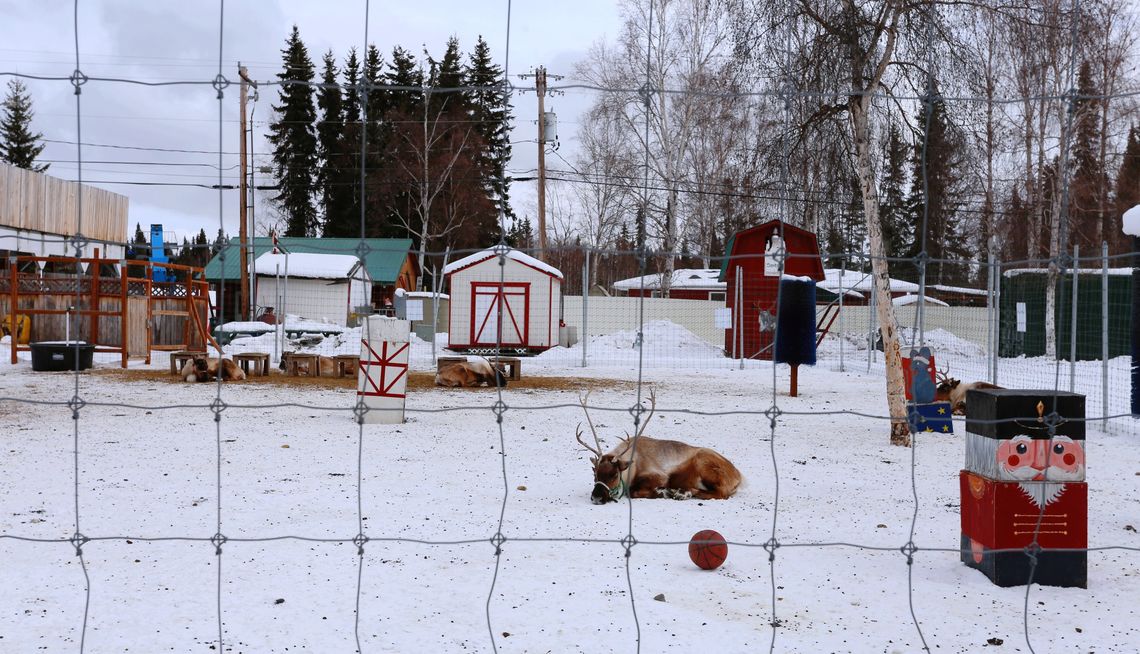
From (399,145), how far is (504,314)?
8.10 m

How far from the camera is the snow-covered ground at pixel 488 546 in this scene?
343 centimetres

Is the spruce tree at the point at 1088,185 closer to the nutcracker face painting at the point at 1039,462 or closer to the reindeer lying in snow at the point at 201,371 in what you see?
the reindeer lying in snow at the point at 201,371

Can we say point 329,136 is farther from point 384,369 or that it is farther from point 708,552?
point 708,552

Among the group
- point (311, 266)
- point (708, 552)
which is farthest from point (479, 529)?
point (311, 266)

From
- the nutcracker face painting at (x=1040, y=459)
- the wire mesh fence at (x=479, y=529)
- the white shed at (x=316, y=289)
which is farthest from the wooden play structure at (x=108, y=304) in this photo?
the nutcracker face painting at (x=1040, y=459)

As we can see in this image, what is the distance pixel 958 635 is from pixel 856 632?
1.21 ft

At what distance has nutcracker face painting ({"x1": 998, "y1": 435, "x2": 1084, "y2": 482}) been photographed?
3916 mm

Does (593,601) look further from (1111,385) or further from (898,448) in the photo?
(1111,385)

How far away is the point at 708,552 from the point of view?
4.20 metres

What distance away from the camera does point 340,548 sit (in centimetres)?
449

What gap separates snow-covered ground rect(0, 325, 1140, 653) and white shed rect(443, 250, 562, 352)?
12.4 meters

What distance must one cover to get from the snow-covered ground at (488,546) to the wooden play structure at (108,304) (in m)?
6.51

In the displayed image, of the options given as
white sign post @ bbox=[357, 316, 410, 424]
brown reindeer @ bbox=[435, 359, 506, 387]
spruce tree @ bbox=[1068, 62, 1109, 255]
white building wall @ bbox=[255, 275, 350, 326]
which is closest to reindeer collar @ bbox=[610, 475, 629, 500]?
white sign post @ bbox=[357, 316, 410, 424]

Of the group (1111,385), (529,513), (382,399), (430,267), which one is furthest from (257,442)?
(430,267)
